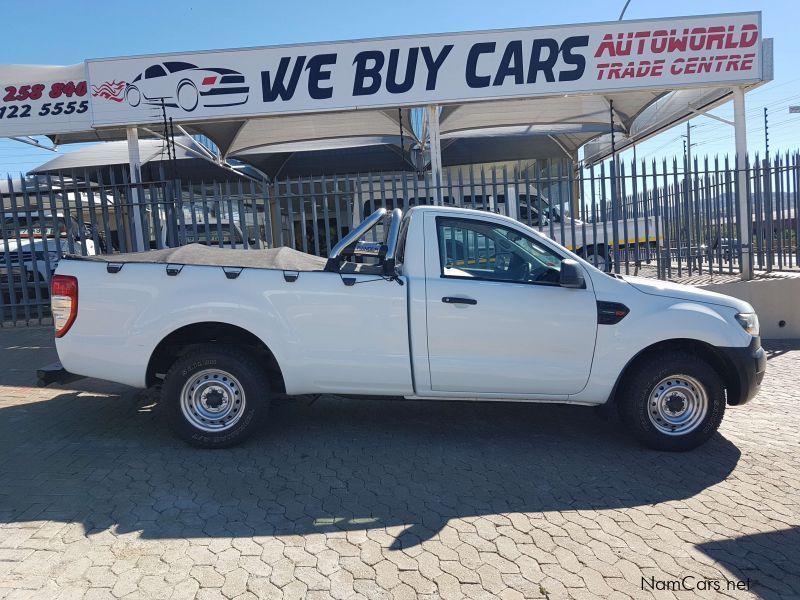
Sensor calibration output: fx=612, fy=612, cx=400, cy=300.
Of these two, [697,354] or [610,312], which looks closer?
[610,312]

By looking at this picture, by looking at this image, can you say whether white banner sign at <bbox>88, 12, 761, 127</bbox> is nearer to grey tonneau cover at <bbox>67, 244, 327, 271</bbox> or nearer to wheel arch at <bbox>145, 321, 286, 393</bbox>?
grey tonneau cover at <bbox>67, 244, 327, 271</bbox>

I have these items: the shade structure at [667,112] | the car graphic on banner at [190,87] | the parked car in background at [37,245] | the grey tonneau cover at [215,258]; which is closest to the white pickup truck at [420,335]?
the grey tonneau cover at [215,258]

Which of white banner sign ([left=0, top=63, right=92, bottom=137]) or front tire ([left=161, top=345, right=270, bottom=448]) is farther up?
white banner sign ([left=0, top=63, right=92, bottom=137])

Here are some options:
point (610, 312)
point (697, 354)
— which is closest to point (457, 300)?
point (610, 312)

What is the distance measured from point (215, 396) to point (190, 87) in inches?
237

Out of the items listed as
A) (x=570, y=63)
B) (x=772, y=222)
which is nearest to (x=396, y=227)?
(x=570, y=63)

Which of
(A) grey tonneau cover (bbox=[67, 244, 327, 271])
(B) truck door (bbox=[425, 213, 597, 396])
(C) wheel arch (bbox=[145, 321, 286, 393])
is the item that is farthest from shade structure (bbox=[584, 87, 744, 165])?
(C) wheel arch (bbox=[145, 321, 286, 393])

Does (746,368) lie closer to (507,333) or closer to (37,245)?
(507,333)

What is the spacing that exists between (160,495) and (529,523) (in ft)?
7.88

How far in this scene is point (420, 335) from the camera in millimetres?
4617

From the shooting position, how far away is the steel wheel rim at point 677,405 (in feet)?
15.3

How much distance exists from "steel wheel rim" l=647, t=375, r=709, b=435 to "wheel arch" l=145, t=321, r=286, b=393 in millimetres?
2887

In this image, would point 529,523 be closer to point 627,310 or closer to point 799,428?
point 627,310

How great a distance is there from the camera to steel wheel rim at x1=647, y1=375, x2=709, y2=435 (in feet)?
15.3
